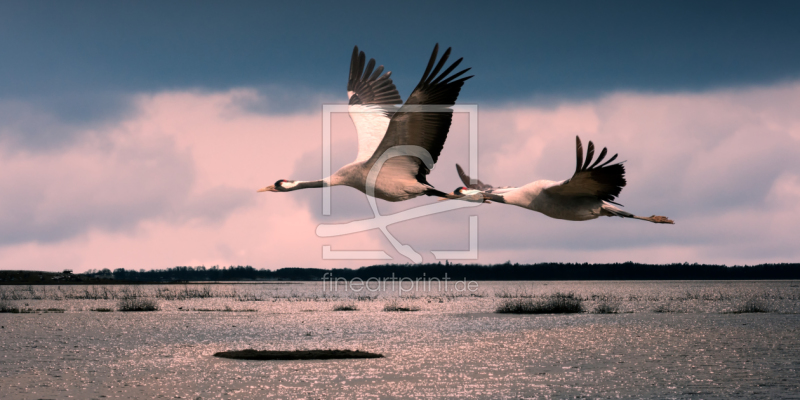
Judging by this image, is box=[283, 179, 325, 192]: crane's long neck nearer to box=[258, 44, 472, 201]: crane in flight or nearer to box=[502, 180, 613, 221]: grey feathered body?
box=[258, 44, 472, 201]: crane in flight

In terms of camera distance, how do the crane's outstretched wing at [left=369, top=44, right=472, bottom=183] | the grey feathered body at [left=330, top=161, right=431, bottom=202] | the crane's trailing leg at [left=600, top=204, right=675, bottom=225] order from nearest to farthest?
the crane's trailing leg at [left=600, top=204, right=675, bottom=225] < the grey feathered body at [left=330, top=161, right=431, bottom=202] < the crane's outstretched wing at [left=369, top=44, right=472, bottom=183]

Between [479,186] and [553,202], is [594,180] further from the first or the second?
[479,186]

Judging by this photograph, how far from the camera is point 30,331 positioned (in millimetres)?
40844

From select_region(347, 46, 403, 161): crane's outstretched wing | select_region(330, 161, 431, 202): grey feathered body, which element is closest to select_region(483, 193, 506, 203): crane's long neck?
select_region(330, 161, 431, 202): grey feathered body

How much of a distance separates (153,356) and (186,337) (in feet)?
27.3

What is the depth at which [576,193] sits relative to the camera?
6.56 m

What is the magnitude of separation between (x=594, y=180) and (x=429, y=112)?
2706mm

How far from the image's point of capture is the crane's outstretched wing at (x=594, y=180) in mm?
6305

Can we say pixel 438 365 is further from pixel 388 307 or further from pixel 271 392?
pixel 388 307

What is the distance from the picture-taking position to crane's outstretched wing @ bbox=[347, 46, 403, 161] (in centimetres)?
1118

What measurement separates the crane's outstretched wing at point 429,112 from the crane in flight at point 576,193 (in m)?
2.04

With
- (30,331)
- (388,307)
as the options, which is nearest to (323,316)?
(388,307)

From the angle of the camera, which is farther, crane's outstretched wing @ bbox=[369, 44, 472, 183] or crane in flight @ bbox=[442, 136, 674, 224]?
crane's outstretched wing @ bbox=[369, 44, 472, 183]

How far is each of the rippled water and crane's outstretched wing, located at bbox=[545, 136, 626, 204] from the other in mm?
17914
